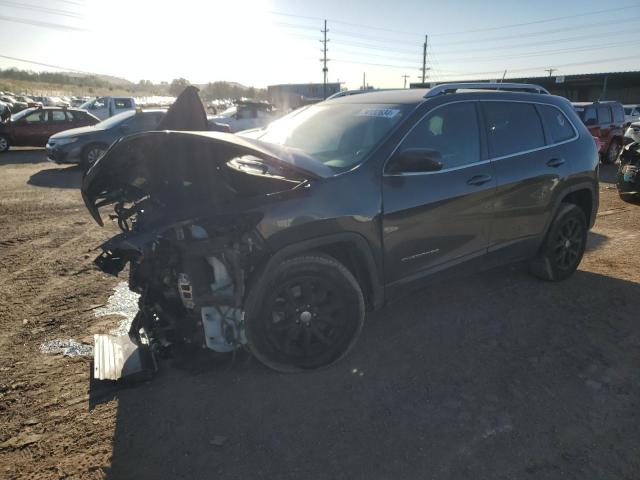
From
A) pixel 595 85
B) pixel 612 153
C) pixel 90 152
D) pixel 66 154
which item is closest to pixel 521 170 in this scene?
pixel 90 152

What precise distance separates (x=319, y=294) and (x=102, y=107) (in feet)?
79.8

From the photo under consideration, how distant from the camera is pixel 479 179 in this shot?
3.58m

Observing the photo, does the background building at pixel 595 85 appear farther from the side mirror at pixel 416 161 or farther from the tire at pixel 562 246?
the side mirror at pixel 416 161

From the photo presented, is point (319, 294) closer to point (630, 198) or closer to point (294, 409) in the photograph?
point (294, 409)

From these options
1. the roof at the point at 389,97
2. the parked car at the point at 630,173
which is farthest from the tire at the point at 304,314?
the parked car at the point at 630,173

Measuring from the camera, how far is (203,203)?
286 cm

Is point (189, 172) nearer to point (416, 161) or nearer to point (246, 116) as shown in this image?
point (416, 161)

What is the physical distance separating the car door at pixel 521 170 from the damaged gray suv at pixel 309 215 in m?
0.03

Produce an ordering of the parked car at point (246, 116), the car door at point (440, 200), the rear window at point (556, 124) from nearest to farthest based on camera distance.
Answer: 1. the car door at point (440, 200)
2. the rear window at point (556, 124)
3. the parked car at point (246, 116)

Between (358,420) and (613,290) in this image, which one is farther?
(613,290)

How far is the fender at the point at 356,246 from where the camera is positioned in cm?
277

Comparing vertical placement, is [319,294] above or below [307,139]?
below

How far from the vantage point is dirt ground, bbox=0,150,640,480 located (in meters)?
2.31

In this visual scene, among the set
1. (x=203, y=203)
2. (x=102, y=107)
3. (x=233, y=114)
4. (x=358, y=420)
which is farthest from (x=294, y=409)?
(x=102, y=107)
